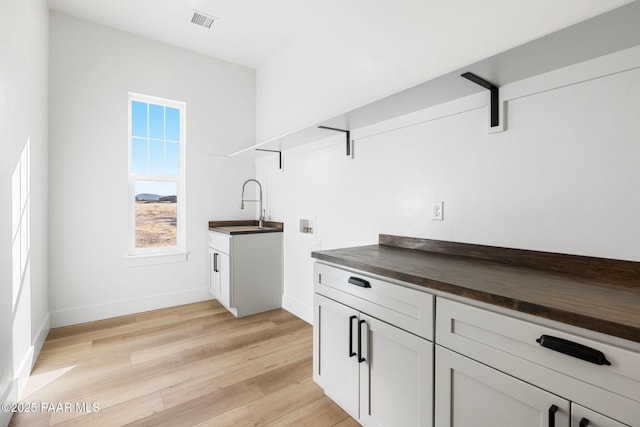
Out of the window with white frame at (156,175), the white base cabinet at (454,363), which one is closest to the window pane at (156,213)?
the window with white frame at (156,175)

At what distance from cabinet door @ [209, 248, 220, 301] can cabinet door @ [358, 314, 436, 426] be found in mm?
2300

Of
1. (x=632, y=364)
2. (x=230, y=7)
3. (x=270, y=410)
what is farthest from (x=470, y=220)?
(x=230, y=7)

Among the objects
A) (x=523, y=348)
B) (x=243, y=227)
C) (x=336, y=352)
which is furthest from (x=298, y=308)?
(x=523, y=348)

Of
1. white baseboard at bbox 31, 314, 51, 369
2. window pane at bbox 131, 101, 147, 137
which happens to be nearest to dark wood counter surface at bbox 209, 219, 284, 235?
window pane at bbox 131, 101, 147, 137

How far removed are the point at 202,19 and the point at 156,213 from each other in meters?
2.14

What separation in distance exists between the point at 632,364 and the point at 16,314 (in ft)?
9.32

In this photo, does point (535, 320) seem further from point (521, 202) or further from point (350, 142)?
point (350, 142)

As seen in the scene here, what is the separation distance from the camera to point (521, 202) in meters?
1.45

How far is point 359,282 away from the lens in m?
1.50

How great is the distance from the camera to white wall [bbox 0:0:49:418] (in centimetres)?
159

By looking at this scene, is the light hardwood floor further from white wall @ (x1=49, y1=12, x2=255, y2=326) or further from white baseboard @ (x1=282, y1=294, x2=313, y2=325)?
white wall @ (x1=49, y1=12, x2=255, y2=326)

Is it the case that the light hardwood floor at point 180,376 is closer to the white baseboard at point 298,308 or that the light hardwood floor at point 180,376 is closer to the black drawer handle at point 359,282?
the white baseboard at point 298,308

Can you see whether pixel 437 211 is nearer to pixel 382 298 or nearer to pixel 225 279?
pixel 382 298

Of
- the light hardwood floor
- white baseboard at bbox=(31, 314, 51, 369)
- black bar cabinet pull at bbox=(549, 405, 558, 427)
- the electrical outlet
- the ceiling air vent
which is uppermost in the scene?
the ceiling air vent
